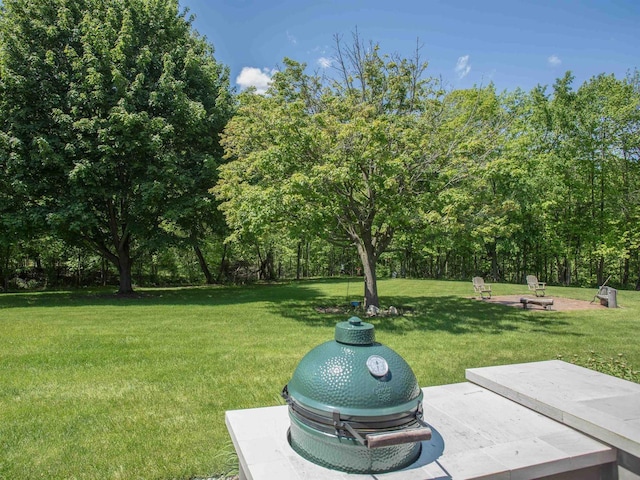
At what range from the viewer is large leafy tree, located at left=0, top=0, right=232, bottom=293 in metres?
15.1

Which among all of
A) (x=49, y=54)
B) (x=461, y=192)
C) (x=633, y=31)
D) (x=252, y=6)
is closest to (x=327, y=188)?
(x=461, y=192)

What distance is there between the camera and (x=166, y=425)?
455cm

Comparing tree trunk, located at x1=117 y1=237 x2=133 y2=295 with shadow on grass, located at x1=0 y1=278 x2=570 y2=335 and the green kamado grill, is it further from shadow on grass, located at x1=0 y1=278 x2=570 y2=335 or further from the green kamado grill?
the green kamado grill

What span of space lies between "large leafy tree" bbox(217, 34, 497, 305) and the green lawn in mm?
2901

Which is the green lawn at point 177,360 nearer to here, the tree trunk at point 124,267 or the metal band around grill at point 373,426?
the metal band around grill at point 373,426

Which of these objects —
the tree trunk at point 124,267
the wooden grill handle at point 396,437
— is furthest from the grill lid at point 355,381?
the tree trunk at point 124,267

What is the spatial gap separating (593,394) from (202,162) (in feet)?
55.0

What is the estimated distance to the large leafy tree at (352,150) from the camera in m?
10.9

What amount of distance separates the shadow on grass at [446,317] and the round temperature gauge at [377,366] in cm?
748

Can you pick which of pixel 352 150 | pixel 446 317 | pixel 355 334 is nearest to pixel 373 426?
pixel 355 334

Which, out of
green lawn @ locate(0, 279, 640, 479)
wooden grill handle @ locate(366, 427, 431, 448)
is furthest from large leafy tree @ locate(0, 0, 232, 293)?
wooden grill handle @ locate(366, 427, 431, 448)

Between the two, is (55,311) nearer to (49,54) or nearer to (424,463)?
(49,54)

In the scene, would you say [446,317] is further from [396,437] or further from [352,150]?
[396,437]

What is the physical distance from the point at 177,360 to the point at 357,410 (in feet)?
18.1
